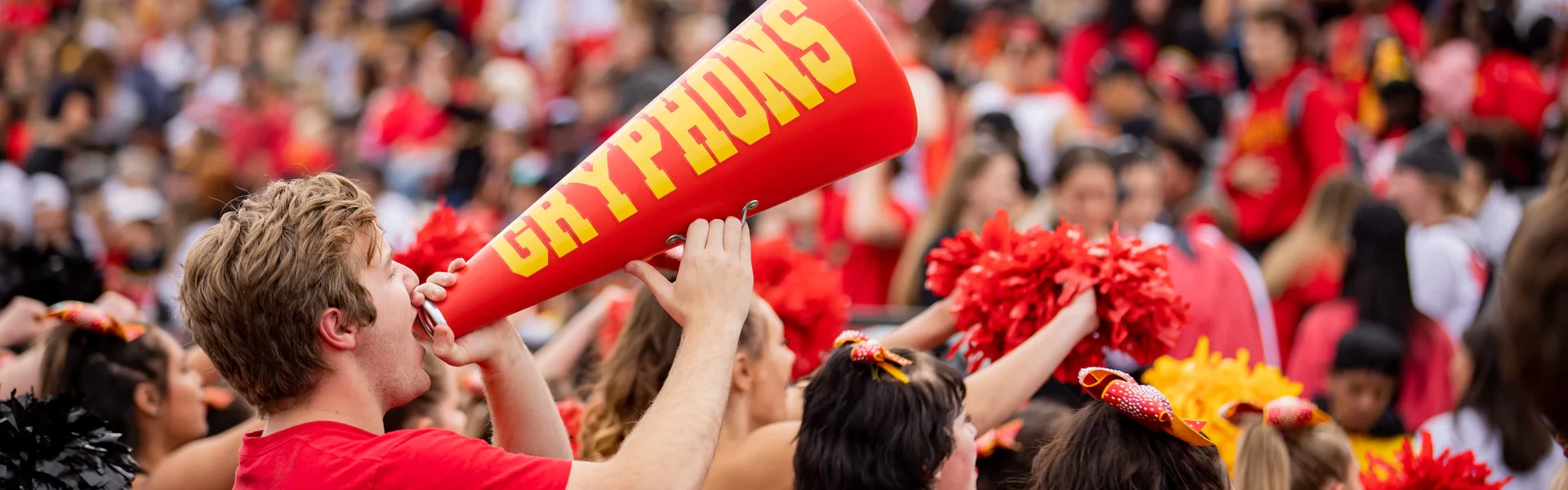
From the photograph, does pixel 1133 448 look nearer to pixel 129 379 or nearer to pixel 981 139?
pixel 129 379

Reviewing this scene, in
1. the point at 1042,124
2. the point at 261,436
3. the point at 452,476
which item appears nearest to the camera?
the point at 452,476

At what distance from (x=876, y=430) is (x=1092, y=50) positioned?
25.6ft

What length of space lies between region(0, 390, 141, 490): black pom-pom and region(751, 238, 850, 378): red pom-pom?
1738 mm

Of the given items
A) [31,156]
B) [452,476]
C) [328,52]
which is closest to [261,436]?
[452,476]

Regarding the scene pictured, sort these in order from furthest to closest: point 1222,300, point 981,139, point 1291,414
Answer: point 981,139
point 1222,300
point 1291,414

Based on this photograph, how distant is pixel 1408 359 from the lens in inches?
217

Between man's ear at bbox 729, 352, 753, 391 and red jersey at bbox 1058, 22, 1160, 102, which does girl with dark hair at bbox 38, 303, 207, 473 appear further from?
red jersey at bbox 1058, 22, 1160, 102

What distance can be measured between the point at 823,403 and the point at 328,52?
12.4 m

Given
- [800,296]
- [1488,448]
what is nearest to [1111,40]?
[1488,448]

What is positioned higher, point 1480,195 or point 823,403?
point 823,403

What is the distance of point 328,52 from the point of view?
14125 millimetres

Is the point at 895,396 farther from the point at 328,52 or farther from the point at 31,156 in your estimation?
the point at 328,52

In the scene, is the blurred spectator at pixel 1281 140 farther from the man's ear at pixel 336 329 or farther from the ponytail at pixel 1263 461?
the man's ear at pixel 336 329

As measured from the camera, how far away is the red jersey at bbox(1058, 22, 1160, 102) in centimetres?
995
